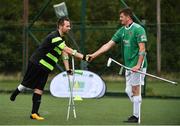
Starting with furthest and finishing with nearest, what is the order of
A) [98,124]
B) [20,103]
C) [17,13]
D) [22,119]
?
[17,13] → [20,103] → [22,119] → [98,124]

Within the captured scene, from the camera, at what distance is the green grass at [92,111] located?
11.9 m

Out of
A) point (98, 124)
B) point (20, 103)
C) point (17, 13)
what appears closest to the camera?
point (98, 124)

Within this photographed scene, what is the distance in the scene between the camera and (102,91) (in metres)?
15.9

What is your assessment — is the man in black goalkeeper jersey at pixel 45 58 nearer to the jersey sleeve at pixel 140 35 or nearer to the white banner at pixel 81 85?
the jersey sleeve at pixel 140 35

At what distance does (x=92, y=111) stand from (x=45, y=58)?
6.70 ft

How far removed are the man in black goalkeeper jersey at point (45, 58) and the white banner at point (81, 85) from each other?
3.01 meters

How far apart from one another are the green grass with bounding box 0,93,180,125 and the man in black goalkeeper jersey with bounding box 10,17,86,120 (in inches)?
21.6

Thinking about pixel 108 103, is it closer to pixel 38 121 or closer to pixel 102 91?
pixel 102 91

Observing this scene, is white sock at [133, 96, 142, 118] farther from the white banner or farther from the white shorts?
the white banner

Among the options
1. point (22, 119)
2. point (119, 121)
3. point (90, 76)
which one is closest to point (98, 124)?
point (119, 121)

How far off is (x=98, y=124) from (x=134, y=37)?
1.60 m

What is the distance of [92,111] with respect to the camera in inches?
551

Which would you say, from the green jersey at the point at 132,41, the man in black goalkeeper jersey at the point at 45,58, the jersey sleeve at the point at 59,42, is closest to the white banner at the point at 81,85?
the man in black goalkeeper jersey at the point at 45,58

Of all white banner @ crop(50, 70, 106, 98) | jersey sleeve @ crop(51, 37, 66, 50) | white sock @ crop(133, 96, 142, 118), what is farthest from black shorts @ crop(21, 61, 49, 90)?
white banner @ crop(50, 70, 106, 98)
